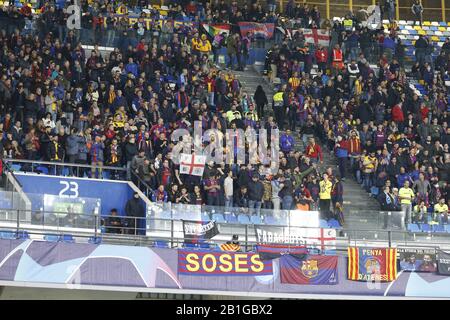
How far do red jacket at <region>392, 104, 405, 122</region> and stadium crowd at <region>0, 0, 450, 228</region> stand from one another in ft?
0.14

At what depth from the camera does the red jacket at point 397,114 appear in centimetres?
3584

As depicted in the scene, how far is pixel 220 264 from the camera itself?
2703 centimetres

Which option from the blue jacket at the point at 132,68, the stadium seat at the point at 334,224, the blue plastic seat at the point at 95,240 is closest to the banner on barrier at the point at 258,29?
the blue jacket at the point at 132,68

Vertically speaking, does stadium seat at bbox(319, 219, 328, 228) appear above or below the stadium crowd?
below

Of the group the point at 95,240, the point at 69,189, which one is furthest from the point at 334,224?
the point at 69,189

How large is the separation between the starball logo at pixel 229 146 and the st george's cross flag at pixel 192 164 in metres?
0.29

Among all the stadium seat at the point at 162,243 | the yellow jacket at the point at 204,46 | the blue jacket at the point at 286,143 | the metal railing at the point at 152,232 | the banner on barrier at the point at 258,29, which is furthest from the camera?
the banner on barrier at the point at 258,29

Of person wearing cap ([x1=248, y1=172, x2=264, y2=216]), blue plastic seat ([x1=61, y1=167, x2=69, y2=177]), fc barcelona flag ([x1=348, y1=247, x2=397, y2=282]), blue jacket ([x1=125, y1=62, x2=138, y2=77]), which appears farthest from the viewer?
blue jacket ([x1=125, y1=62, x2=138, y2=77])

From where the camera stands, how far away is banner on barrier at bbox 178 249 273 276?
2689 cm

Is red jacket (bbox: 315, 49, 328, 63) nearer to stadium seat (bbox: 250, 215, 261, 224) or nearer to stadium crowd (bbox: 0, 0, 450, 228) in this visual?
stadium crowd (bbox: 0, 0, 450, 228)

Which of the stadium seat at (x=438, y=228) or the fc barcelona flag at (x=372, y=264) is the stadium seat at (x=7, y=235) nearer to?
the fc barcelona flag at (x=372, y=264)

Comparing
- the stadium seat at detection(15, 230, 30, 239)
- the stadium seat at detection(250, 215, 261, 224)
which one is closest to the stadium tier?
the stadium seat at detection(15, 230, 30, 239)

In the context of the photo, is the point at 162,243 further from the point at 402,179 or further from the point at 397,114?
the point at 397,114
